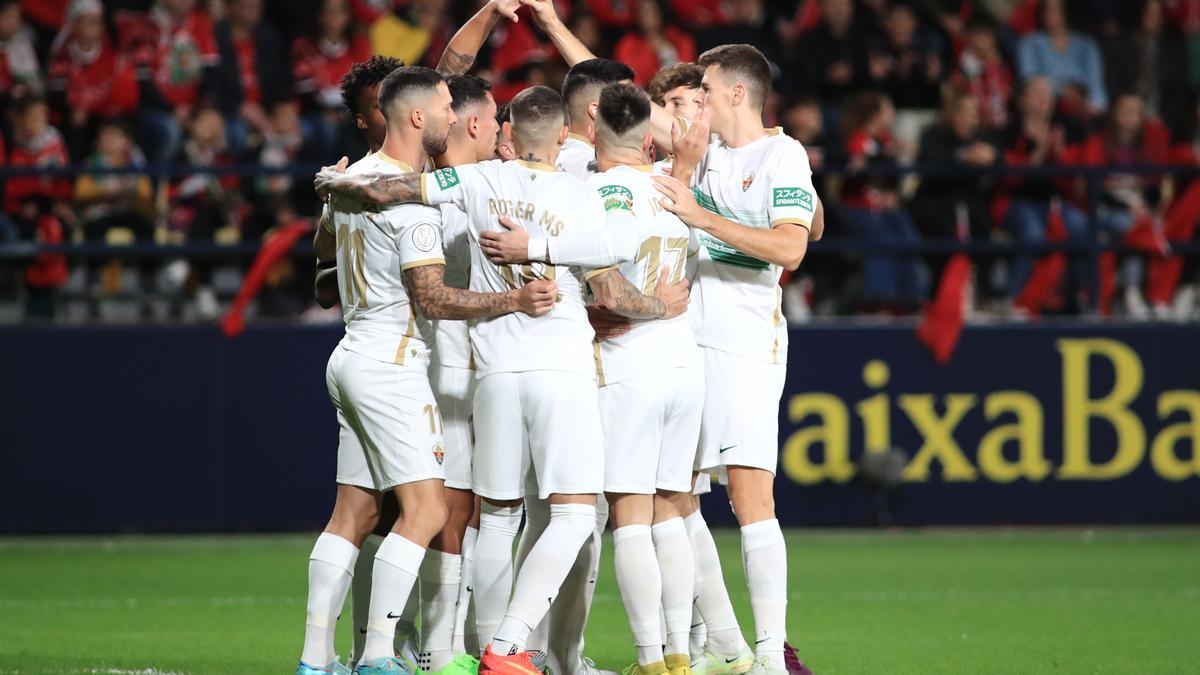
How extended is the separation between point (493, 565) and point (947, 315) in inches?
265

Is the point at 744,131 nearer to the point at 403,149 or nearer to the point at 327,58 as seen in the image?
the point at 403,149

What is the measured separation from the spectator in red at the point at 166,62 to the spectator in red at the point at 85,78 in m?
0.14

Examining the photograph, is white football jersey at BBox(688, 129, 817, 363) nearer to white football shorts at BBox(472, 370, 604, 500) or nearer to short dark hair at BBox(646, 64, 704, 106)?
short dark hair at BBox(646, 64, 704, 106)

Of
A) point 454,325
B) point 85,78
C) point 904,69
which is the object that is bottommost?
point 454,325

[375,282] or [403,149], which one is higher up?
[403,149]

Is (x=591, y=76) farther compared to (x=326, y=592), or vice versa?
(x=591, y=76)

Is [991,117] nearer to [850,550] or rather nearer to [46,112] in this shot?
[850,550]

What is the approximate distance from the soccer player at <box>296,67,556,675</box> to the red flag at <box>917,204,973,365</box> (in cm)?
661

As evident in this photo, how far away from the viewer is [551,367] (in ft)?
19.2

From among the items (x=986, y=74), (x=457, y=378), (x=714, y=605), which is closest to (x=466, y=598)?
(x=457, y=378)

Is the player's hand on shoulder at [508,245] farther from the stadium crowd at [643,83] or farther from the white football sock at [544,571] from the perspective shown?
the stadium crowd at [643,83]

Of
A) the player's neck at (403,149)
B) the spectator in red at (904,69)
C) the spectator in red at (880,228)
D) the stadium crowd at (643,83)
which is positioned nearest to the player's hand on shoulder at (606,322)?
the player's neck at (403,149)

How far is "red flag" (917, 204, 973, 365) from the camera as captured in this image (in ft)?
39.4

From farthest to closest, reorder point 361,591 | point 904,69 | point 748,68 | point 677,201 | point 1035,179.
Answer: point 904,69
point 1035,179
point 748,68
point 361,591
point 677,201
